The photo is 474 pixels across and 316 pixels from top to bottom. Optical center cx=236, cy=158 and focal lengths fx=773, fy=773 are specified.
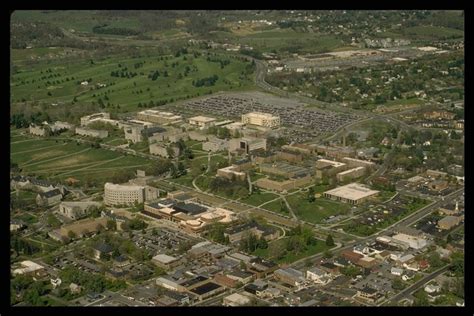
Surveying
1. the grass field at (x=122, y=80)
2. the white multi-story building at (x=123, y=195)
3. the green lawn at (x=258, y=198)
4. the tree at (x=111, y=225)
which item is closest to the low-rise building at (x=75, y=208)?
the white multi-story building at (x=123, y=195)

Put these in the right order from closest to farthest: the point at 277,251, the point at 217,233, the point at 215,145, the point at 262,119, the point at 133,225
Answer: the point at 277,251
the point at 217,233
the point at 133,225
the point at 215,145
the point at 262,119

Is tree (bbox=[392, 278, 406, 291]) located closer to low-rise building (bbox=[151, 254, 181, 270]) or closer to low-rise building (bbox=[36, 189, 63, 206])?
low-rise building (bbox=[151, 254, 181, 270])

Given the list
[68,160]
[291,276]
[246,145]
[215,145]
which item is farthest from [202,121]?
[291,276]

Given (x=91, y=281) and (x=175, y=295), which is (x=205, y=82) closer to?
(x=91, y=281)

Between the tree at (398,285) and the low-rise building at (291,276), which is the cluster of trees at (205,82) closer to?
the low-rise building at (291,276)

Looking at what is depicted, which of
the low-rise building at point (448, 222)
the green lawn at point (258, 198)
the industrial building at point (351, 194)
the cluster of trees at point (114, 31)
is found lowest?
the low-rise building at point (448, 222)
